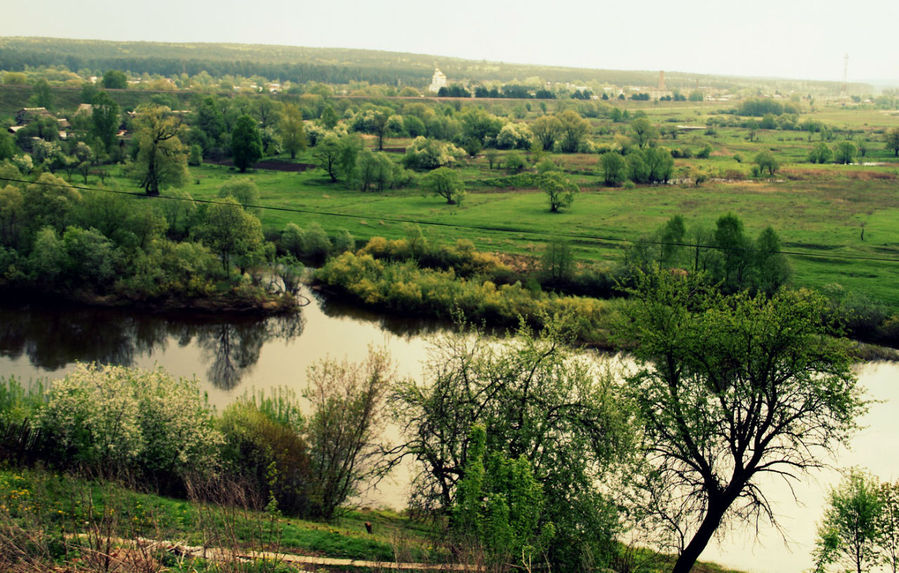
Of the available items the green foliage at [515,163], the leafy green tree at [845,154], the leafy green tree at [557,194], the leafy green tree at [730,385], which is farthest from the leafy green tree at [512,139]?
the leafy green tree at [730,385]

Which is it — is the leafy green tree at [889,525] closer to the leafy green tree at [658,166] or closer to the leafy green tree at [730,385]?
the leafy green tree at [730,385]

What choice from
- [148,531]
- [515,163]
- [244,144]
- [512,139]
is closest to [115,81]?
[244,144]

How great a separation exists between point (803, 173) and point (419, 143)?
33.5 m

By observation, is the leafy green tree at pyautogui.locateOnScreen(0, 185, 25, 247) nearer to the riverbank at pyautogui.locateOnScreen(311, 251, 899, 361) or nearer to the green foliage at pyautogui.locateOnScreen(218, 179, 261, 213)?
the green foliage at pyautogui.locateOnScreen(218, 179, 261, 213)

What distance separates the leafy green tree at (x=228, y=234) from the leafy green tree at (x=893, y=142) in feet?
229

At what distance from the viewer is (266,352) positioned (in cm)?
2786

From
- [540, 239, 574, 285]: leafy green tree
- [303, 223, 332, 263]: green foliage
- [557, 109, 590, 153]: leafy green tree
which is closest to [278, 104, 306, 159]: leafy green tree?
[557, 109, 590, 153]: leafy green tree

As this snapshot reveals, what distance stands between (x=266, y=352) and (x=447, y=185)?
2736 centimetres

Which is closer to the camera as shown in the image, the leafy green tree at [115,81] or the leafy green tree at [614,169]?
the leafy green tree at [614,169]

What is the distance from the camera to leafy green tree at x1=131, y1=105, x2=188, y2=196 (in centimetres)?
4538

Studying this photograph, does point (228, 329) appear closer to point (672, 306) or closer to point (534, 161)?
point (672, 306)

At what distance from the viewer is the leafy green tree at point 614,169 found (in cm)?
6097

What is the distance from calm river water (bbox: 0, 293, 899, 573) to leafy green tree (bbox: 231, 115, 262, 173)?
109 ft

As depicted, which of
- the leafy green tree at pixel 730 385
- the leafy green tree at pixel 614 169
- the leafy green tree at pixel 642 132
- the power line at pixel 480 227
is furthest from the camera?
the leafy green tree at pixel 642 132
